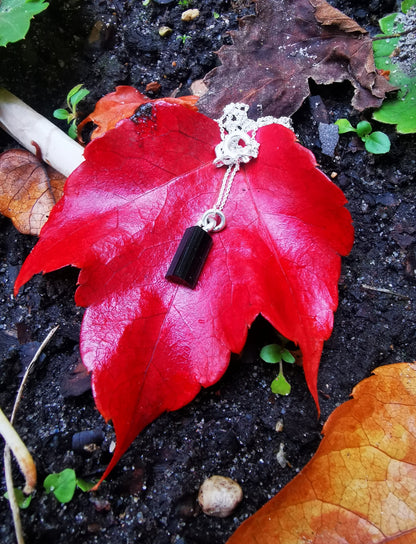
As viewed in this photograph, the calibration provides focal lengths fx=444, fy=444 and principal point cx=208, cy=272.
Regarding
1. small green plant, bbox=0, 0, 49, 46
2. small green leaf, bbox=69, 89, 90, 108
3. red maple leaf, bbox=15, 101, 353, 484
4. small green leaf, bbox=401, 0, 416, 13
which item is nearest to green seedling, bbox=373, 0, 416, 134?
small green leaf, bbox=401, 0, 416, 13

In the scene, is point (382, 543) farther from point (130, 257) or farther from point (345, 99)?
point (345, 99)

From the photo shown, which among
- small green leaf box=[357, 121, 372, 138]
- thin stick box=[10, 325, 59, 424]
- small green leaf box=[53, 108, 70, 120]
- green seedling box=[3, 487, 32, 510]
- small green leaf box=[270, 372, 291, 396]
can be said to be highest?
small green leaf box=[53, 108, 70, 120]

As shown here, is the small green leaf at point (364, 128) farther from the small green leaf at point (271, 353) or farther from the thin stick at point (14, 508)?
the thin stick at point (14, 508)

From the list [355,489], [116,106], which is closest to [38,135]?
[116,106]

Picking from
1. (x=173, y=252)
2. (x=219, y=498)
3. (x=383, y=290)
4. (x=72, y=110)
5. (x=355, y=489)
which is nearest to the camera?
(x=355, y=489)

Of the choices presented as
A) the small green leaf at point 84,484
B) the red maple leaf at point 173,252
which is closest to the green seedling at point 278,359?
the red maple leaf at point 173,252

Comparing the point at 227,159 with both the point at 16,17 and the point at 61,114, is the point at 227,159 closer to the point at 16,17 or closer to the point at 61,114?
the point at 61,114

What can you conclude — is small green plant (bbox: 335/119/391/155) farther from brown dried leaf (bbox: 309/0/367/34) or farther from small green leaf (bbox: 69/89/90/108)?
small green leaf (bbox: 69/89/90/108)
